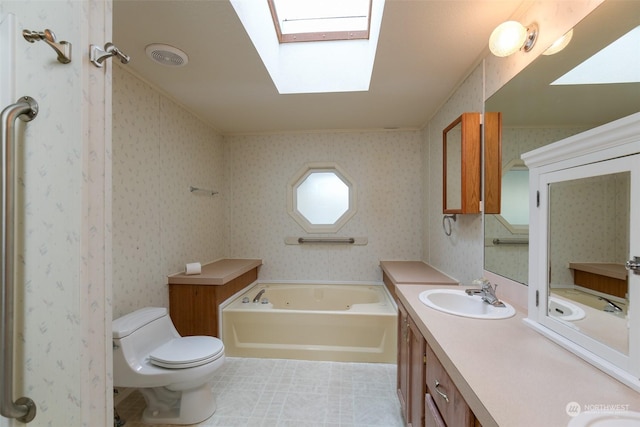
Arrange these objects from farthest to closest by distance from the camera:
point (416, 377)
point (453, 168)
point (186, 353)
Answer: point (453, 168) < point (186, 353) < point (416, 377)

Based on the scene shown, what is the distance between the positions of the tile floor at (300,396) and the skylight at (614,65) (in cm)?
199

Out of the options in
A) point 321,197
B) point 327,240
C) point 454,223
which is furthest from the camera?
point 321,197

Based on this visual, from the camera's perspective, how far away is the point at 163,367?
5.28 ft

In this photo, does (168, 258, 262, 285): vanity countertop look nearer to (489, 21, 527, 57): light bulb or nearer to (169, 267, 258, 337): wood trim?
(169, 267, 258, 337): wood trim

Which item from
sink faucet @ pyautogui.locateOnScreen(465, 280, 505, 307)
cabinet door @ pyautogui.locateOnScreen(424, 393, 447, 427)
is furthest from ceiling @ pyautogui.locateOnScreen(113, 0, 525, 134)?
cabinet door @ pyautogui.locateOnScreen(424, 393, 447, 427)

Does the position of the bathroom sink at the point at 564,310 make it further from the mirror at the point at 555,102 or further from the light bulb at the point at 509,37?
the light bulb at the point at 509,37

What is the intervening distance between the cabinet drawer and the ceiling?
65.4 inches

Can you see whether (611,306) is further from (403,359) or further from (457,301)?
(403,359)

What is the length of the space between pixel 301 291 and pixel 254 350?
0.93m

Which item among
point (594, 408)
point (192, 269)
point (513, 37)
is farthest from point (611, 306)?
point (192, 269)

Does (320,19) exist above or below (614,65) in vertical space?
above

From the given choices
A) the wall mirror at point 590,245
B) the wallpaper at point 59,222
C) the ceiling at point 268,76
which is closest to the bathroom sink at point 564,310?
the wall mirror at point 590,245

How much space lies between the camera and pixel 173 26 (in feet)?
4.84

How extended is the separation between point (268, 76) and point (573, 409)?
2.28 m
